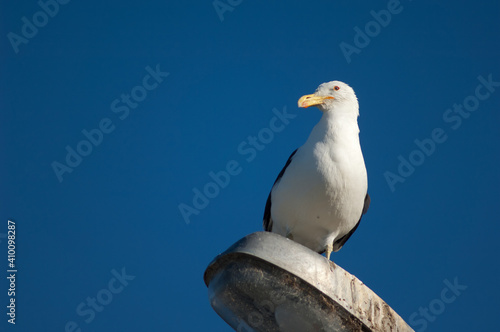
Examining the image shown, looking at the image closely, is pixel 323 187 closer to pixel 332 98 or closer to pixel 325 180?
pixel 325 180

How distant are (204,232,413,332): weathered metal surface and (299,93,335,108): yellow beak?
4.70 m

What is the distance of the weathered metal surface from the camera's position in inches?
184

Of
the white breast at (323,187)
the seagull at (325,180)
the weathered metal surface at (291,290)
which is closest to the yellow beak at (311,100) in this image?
the seagull at (325,180)

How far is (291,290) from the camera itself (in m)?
4.66

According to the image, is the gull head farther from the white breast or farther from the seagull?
the white breast

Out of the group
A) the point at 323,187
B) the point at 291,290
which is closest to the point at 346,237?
the point at 323,187

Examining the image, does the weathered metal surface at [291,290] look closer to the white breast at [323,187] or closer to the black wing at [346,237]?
the white breast at [323,187]

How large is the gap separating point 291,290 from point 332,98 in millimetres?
5362

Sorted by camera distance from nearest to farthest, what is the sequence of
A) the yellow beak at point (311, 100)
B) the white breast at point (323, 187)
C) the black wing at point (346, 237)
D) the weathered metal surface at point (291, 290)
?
the weathered metal surface at point (291, 290) < the white breast at point (323, 187) < the yellow beak at point (311, 100) < the black wing at point (346, 237)

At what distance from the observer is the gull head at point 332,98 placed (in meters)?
9.46

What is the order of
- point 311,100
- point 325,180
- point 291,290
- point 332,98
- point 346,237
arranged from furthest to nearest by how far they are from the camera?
1. point 346,237
2. point 332,98
3. point 311,100
4. point 325,180
5. point 291,290

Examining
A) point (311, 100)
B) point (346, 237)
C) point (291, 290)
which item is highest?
point (311, 100)

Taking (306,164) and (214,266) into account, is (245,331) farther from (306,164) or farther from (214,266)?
(306,164)

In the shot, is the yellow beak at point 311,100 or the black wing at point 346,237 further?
the black wing at point 346,237
